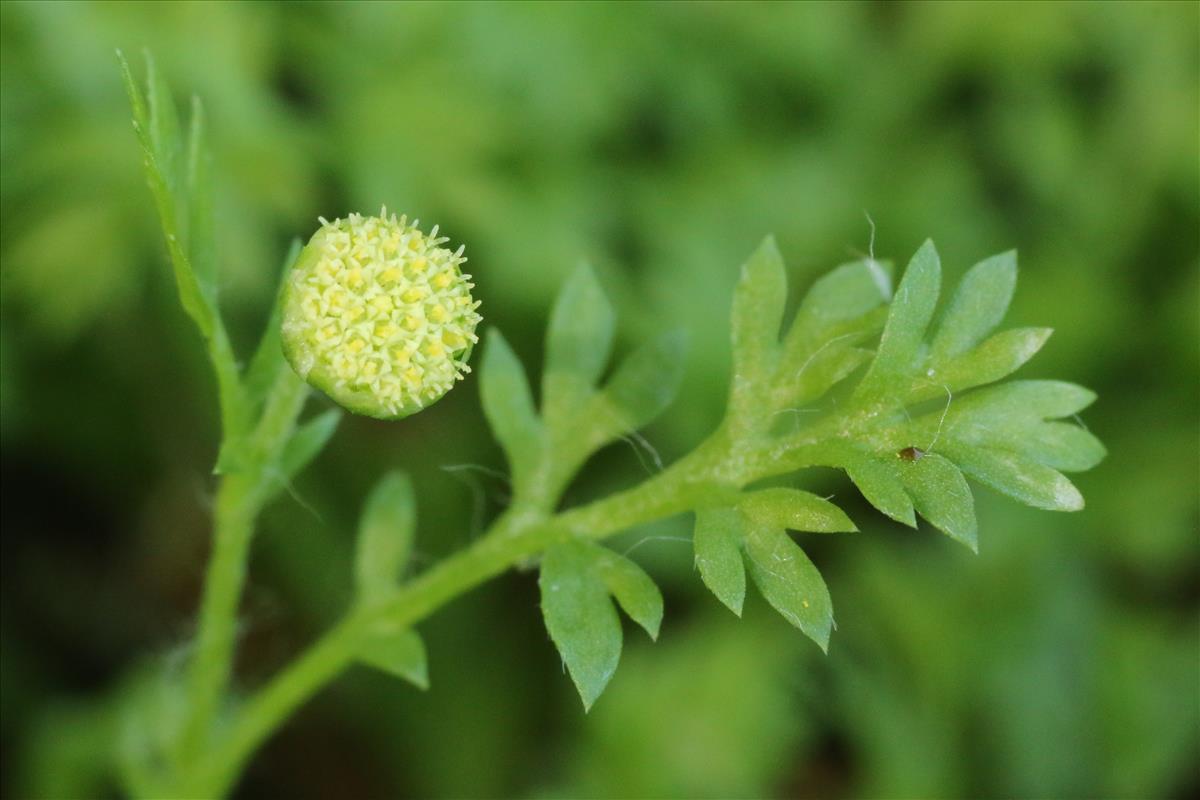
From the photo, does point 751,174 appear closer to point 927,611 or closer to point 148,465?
point 927,611

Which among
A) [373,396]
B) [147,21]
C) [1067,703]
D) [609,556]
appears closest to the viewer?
[373,396]

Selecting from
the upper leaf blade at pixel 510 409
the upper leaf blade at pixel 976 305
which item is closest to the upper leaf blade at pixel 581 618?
the upper leaf blade at pixel 510 409

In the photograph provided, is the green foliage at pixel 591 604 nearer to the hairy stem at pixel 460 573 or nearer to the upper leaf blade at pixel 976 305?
the hairy stem at pixel 460 573

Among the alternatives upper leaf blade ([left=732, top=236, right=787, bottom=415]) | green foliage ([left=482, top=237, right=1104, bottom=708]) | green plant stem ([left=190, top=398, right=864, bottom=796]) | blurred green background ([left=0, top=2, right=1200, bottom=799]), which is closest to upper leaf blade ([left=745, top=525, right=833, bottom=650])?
green foliage ([left=482, top=237, right=1104, bottom=708])

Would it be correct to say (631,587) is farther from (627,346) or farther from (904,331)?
(627,346)

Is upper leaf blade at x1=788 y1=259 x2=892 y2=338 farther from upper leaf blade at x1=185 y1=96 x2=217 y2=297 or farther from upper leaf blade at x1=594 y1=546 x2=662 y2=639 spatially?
upper leaf blade at x1=185 y1=96 x2=217 y2=297

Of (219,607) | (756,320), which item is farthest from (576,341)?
(219,607)

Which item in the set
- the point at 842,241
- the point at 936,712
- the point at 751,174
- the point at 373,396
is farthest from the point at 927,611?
the point at 373,396
